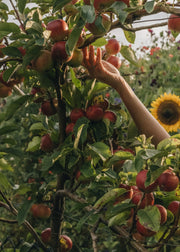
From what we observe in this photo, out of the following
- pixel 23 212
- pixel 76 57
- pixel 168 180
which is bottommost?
pixel 23 212

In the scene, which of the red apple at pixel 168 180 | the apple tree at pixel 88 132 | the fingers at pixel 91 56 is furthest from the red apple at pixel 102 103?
the red apple at pixel 168 180

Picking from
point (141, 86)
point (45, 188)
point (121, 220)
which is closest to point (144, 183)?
point (121, 220)

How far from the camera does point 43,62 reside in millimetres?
865

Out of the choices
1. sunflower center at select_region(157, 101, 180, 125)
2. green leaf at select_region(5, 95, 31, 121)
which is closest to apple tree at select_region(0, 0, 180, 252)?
green leaf at select_region(5, 95, 31, 121)

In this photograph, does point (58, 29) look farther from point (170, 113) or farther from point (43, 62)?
point (170, 113)

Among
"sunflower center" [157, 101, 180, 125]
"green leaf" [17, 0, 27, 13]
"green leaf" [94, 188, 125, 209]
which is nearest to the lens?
"green leaf" [94, 188, 125, 209]

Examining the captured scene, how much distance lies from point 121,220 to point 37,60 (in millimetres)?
444

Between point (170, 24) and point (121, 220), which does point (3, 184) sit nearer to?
point (121, 220)

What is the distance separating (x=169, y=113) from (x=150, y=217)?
131 cm

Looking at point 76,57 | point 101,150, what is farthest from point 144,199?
point 76,57

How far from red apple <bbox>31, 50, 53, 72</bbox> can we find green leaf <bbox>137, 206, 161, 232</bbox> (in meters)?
0.42

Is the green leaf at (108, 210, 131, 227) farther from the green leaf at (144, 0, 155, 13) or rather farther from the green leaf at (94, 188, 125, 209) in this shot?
the green leaf at (144, 0, 155, 13)

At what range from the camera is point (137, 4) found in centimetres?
81

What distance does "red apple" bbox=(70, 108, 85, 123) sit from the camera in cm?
100
